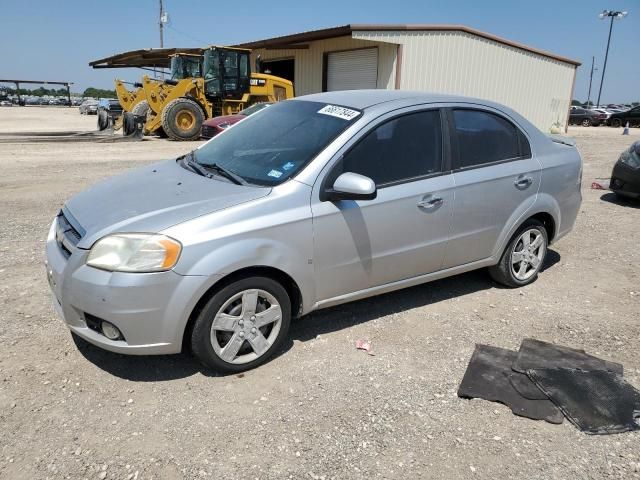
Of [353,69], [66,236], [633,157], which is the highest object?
[353,69]

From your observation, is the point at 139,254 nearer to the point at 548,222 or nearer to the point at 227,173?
the point at 227,173

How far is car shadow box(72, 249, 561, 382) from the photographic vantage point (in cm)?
324

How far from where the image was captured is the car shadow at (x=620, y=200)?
8305 mm

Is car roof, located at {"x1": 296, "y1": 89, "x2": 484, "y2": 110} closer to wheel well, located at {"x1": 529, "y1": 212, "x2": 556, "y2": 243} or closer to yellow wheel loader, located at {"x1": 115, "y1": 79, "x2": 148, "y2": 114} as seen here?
wheel well, located at {"x1": 529, "y1": 212, "x2": 556, "y2": 243}

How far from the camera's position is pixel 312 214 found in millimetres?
3225

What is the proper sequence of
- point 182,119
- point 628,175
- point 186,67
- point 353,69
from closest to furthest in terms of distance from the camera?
point 628,175 → point 182,119 → point 186,67 → point 353,69

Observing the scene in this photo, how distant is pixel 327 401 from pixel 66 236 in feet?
6.16

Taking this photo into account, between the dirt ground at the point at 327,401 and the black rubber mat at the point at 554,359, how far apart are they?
0.45ft

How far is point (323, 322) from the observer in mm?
3965

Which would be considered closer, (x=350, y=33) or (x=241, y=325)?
(x=241, y=325)

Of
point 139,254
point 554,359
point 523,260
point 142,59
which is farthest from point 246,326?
point 142,59

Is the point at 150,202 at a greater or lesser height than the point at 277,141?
lesser

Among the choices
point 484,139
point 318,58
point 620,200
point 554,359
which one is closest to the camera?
point 554,359

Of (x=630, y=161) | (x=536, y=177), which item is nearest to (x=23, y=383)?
(x=536, y=177)
